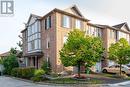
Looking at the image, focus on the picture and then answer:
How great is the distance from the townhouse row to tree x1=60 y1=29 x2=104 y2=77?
6.21m

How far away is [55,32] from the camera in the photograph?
34750 mm

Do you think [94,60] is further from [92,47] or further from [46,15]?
[46,15]

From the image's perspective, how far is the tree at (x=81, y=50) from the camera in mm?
27766

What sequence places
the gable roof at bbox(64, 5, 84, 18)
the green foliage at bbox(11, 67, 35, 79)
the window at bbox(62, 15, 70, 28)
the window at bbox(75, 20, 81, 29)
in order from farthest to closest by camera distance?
the gable roof at bbox(64, 5, 84, 18)
the window at bbox(75, 20, 81, 29)
the window at bbox(62, 15, 70, 28)
the green foliage at bbox(11, 67, 35, 79)

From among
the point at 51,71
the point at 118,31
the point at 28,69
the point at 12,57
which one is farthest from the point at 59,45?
the point at 118,31

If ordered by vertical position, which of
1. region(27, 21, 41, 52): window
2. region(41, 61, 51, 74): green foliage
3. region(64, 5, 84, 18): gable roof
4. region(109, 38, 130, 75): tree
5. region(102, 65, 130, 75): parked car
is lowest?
region(102, 65, 130, 75): parked car

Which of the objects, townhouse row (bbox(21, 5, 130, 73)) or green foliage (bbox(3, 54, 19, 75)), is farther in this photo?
green foliage (bbox(3, 54, 19, 75))

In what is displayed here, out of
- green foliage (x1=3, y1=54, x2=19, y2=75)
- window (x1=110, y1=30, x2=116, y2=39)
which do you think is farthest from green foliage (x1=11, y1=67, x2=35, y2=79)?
window (x1=110, y1=30, x2=116, y2=39)

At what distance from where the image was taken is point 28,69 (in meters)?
30.8

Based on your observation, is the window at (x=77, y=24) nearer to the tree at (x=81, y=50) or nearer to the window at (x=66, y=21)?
the window at (x=66, y=21)

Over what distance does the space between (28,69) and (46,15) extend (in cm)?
974

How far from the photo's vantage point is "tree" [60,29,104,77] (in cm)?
2777

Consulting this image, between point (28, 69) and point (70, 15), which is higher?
point (70, 15)

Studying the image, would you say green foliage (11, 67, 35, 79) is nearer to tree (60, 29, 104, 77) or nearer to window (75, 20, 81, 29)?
tree (60, 29, 104, 77)
